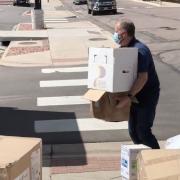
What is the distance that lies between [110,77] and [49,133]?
3.50 m

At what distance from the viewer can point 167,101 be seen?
11188 mm

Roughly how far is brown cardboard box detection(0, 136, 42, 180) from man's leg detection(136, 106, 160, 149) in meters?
2.16

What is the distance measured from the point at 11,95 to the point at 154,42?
12127 millimetres

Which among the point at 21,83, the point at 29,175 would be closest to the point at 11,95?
the point at 21,83

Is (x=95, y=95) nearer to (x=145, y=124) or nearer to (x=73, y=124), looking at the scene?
(x=145, y=124)

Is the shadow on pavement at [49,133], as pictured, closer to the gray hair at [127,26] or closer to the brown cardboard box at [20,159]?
the gray hair at [127,26]

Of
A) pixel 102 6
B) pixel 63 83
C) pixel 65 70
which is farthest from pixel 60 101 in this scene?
pixel 102 6

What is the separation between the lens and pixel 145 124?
6.10 metres

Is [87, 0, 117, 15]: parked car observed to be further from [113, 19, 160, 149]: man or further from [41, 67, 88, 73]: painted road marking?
[113, 19, 160, 149]: man

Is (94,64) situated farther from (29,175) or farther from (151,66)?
(29,175)

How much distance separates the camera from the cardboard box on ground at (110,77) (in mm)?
5508

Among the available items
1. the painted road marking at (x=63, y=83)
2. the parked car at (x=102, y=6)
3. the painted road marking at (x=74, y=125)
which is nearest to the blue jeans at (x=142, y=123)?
the painted road marking at (x=74, y=125)

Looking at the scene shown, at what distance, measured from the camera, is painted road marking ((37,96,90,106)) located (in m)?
11.1

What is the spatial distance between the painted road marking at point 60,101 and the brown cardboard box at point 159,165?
7173mm
